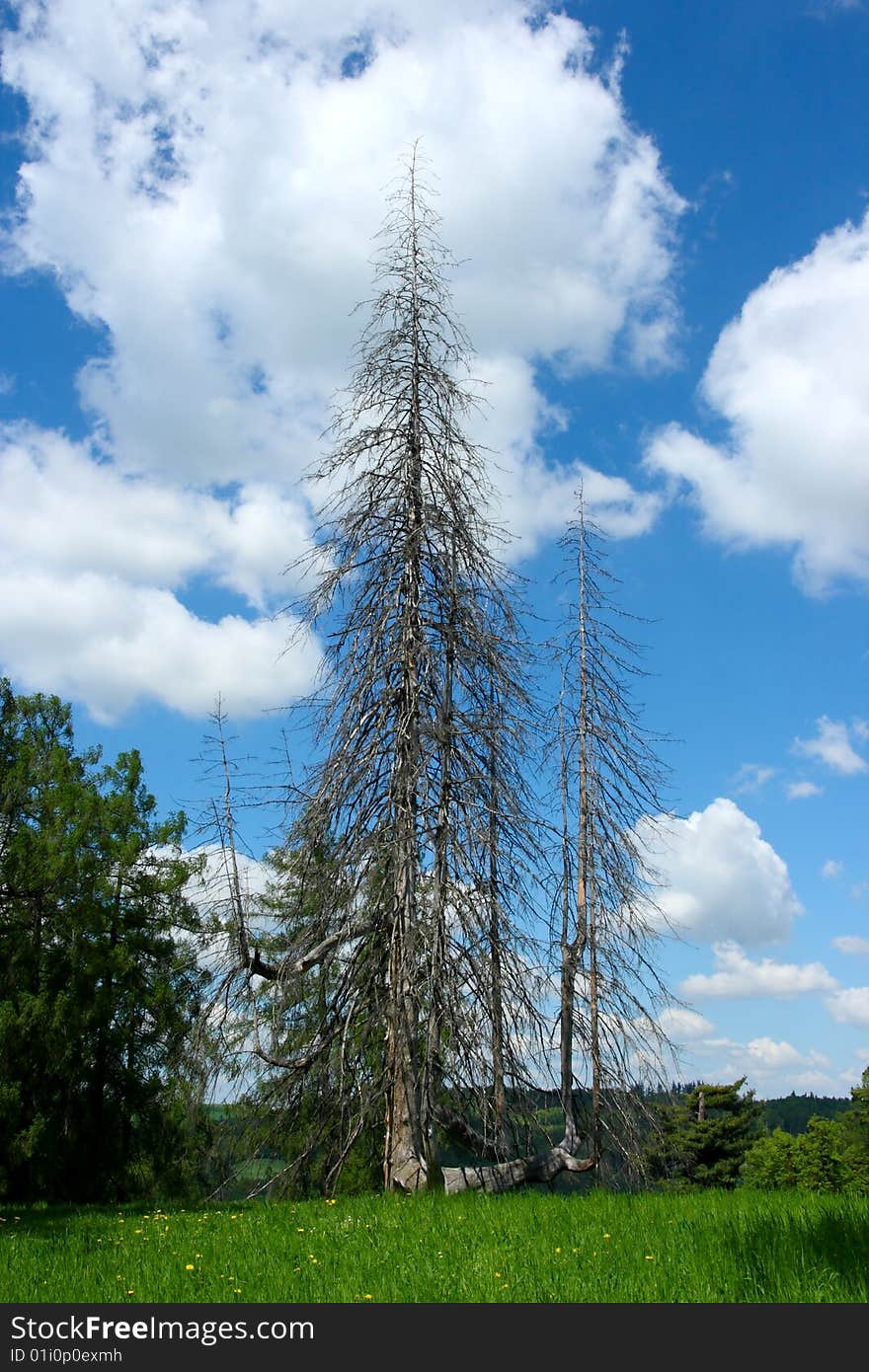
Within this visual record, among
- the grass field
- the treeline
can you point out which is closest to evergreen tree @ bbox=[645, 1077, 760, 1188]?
the treeline

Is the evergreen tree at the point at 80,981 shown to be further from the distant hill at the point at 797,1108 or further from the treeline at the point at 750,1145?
the distant hill at the point at 797,1108

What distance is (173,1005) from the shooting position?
2514 centimetres

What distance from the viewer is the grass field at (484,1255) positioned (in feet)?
18.3

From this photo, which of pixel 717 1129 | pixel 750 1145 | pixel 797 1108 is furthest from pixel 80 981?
pixel 797 1108

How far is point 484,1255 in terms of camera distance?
647 centimetres

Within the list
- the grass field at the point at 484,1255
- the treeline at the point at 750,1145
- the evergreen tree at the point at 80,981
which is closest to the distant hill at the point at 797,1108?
the treeline at the point at 750,1145

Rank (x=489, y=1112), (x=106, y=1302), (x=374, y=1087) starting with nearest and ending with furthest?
(x=106, y=1302)
(x=489, y=1112)
(x=374, y=1087)
